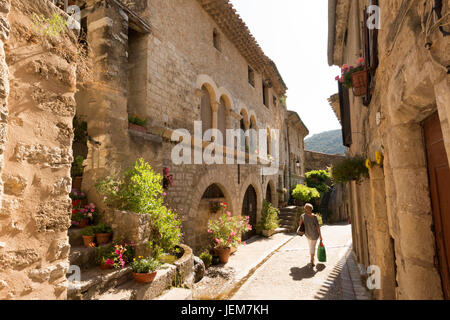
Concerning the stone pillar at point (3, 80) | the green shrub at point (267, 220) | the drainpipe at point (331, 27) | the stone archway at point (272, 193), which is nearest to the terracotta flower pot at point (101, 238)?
the stone pillar at point (3, 80)

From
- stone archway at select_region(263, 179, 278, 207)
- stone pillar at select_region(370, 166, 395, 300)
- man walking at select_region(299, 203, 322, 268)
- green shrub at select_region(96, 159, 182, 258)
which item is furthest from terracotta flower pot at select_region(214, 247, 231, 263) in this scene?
stone archway at select_region(263, 179, 278, 207)

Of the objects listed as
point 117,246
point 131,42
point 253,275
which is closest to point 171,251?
point 117,246

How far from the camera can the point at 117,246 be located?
359 cm

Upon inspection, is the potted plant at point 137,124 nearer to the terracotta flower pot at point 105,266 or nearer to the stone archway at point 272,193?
the terracotta flower pot at point 105,266

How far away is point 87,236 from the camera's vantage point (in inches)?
150

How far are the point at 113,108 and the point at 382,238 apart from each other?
4770 millimetres

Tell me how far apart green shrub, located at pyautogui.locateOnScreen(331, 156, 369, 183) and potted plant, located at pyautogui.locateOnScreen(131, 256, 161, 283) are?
131 inches

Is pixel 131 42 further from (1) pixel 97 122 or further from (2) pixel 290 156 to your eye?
(2) pixel 290 156

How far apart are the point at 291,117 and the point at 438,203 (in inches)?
670

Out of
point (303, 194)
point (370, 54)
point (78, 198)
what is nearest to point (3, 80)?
point (78, 198)

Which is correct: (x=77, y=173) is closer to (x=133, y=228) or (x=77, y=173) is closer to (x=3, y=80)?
(x=133, y=228)

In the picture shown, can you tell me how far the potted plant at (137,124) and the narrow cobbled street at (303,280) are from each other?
12.6 feet

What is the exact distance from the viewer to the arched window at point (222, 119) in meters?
9.00
